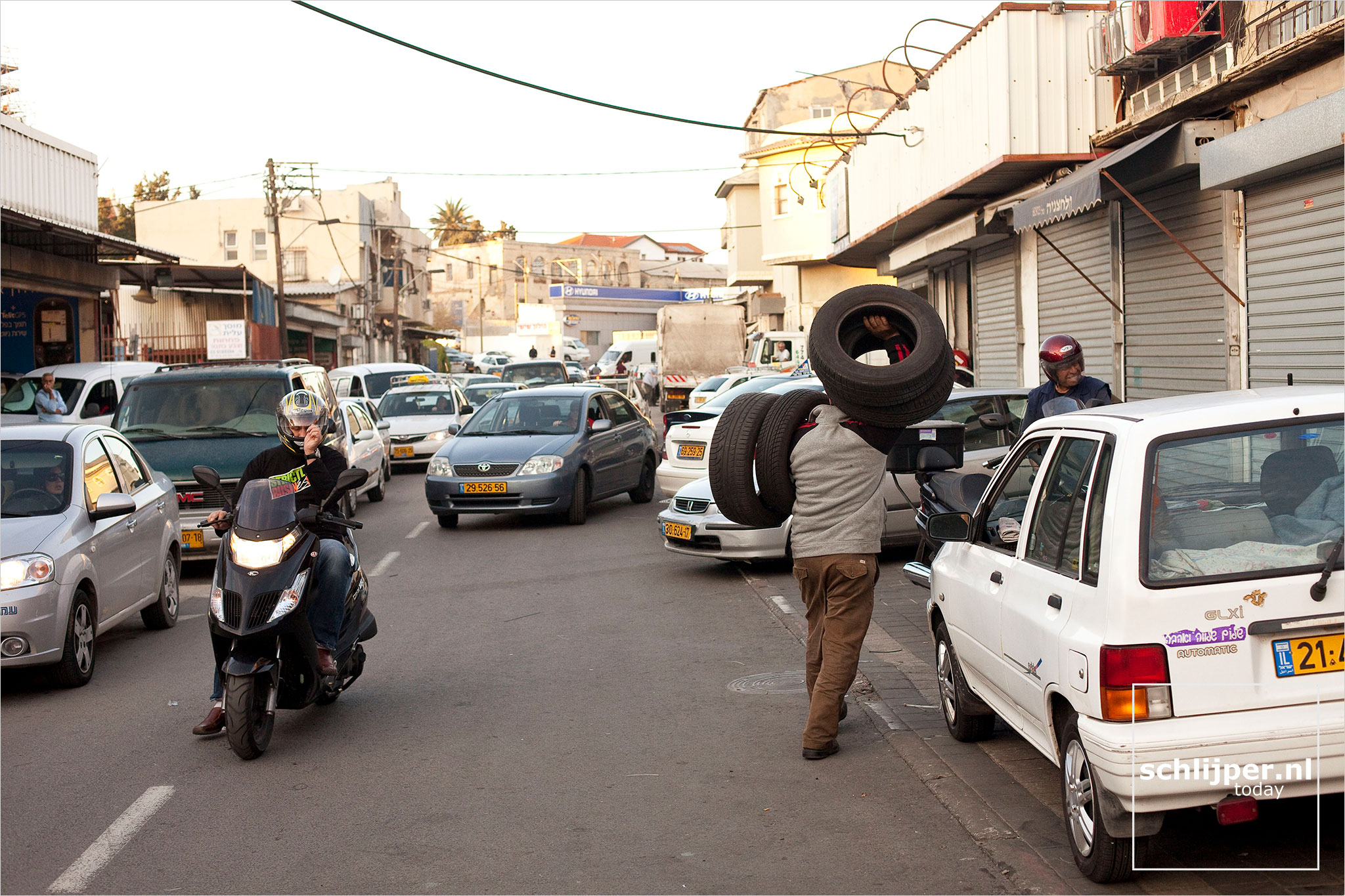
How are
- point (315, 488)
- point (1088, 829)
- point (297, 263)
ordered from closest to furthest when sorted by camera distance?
point (1088, 829), point (315, 488), point (297, 263)

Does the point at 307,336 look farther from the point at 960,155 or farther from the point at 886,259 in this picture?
the point at 960,155

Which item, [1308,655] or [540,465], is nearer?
[1308,655]

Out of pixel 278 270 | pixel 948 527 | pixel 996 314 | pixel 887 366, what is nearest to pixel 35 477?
pixel 887 366

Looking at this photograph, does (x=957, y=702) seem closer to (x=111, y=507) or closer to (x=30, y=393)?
(x=111, y=507)

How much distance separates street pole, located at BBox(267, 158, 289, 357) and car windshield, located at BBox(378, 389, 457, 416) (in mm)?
13796

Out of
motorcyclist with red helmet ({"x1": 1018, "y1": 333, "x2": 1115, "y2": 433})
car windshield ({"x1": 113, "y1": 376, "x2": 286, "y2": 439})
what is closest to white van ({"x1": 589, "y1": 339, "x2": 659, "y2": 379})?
car windshield ({"x1": 113, "y1": 376, "x2": 286, "y2": 439})

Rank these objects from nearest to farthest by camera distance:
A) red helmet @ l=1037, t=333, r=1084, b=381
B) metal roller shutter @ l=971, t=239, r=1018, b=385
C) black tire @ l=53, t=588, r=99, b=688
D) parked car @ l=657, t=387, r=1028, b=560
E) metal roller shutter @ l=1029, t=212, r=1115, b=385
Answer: black tire @ l=53, t=588, r=99, b=688, red helmet @ l=1037, t=333, r=1084, b=381, parked car @ l=657, t=387, r=1028, b=560, metal roller shutter @ l=1029, t=212, r=1115, b=385, metal roller shutter @ l=971, t=239, r=1018, b=385

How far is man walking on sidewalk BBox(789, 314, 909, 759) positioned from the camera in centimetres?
589

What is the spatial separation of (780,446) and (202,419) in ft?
29.9

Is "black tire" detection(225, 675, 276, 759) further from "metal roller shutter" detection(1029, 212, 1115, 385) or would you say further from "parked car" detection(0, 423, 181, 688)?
"metal roller shutter" detection(1029, 212, 1115, 385)

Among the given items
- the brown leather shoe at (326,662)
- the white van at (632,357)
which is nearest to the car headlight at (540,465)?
the brown leather shoe at (326,662)

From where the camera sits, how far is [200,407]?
1334 centimetres

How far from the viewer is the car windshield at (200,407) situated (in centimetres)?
1306

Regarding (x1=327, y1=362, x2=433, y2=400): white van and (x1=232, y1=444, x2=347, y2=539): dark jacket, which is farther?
(x1=327, y1=362, x2=433, y2=400): white van
